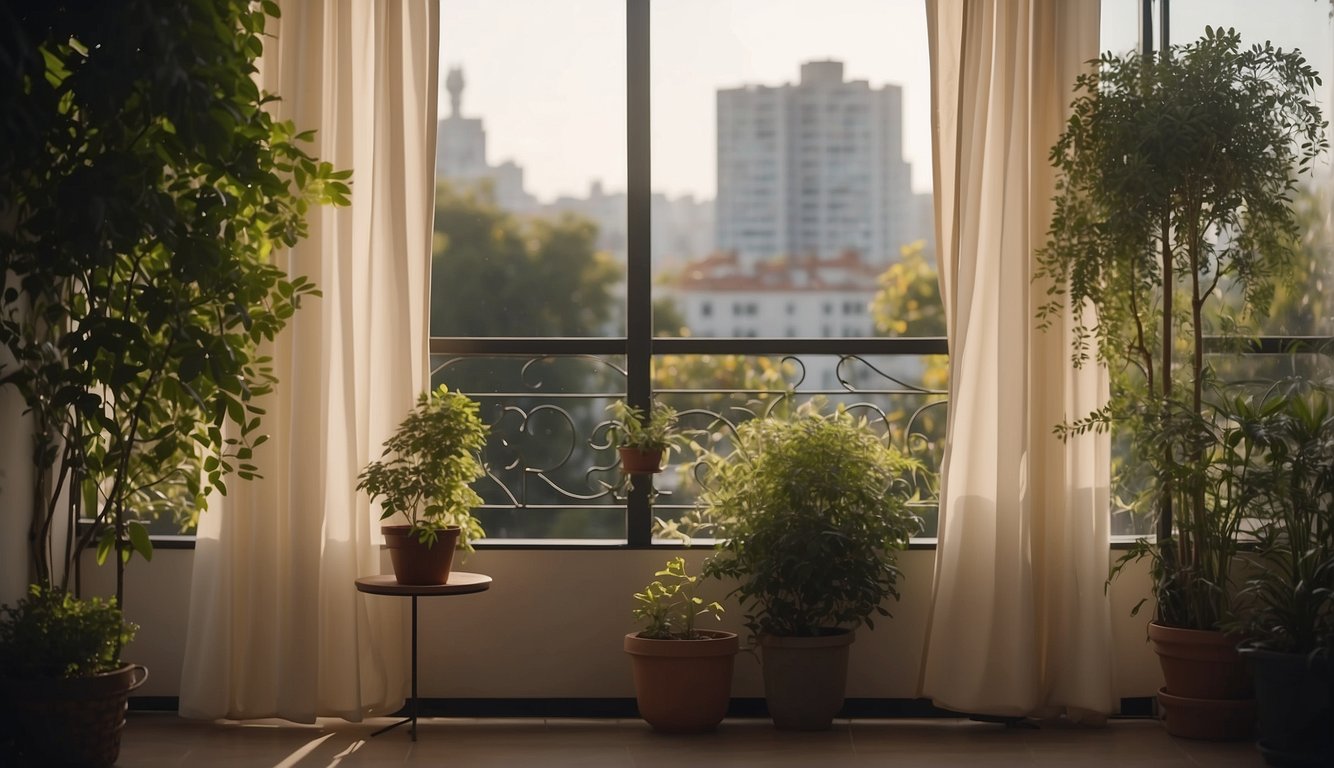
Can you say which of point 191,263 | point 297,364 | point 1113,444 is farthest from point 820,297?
point 191,263

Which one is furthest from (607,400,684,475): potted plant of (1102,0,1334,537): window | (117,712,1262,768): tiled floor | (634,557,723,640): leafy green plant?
(1102,0,1334,537): window

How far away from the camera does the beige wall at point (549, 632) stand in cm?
434

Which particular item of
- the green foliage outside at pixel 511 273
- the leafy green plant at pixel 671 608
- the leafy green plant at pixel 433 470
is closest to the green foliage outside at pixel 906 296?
the green foliage outside at pixel 511 273

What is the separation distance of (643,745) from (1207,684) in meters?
1.82

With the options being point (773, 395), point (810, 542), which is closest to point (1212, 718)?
point (810, 542)

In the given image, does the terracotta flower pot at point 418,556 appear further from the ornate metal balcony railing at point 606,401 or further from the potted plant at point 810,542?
the potted plant at point 810,542

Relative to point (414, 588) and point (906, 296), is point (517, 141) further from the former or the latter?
point (414, 588)

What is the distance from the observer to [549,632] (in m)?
4.35

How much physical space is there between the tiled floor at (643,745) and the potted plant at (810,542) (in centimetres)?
22

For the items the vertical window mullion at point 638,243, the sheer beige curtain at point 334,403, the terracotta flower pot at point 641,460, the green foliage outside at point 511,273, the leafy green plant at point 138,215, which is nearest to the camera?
the leafy green plant at point 138,215

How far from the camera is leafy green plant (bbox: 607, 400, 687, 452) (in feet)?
13.9

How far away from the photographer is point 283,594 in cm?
408

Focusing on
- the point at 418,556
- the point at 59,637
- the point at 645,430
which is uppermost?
the point at 645,430

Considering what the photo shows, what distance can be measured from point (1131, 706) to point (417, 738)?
249 cm
